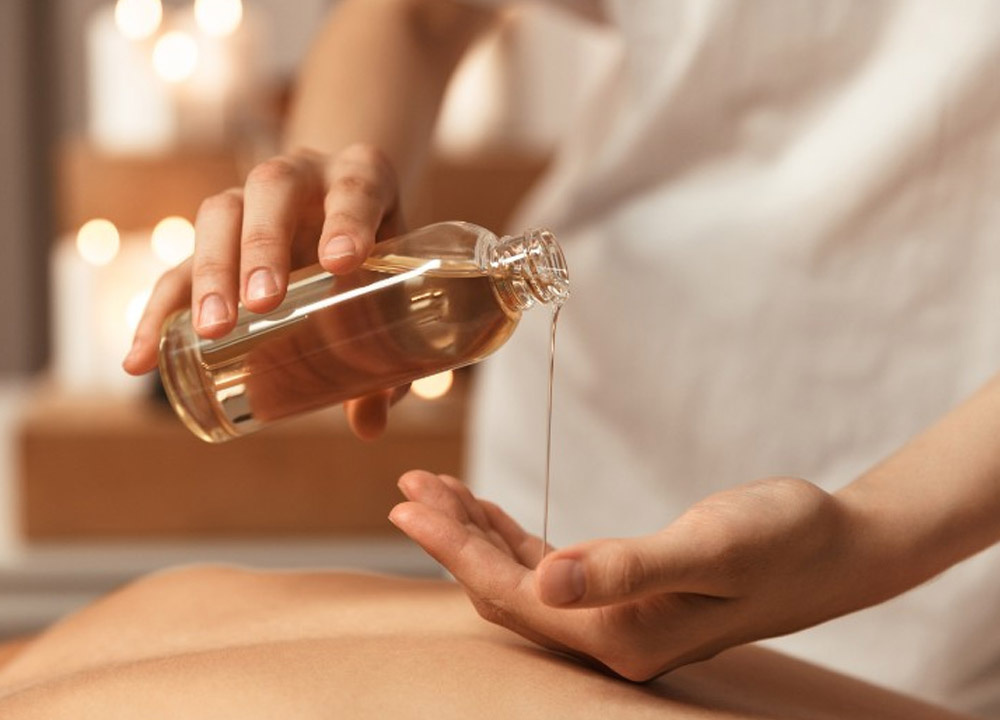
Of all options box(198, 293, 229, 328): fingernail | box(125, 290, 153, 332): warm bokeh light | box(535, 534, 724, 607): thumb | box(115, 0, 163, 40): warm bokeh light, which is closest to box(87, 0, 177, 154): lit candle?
box(115, 0, 163, 40): warm bokeh light

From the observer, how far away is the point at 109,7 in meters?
2.63

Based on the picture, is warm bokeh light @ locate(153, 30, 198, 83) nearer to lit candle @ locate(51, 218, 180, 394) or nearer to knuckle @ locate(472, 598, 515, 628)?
lit candle @ locate(51, 218, 180, 394)

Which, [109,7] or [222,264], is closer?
[222,264]

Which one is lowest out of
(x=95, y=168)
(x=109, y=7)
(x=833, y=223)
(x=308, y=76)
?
(x=833, y=223)

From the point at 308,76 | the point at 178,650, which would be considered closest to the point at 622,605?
the point at 178,650

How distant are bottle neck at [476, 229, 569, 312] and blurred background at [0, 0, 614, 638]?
1.03 m

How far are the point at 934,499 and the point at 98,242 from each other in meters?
1.65

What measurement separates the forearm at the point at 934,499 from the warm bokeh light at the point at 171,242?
4.71ft

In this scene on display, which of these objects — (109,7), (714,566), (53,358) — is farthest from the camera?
(53,358)

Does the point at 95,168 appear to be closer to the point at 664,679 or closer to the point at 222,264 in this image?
the point at 222,264

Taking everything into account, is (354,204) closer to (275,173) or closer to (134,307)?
(275,173)

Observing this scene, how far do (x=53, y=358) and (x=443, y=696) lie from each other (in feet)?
8.05

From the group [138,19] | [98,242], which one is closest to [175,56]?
[138,19]

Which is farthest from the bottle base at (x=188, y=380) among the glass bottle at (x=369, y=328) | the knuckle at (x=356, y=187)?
the knuckle at (x=356, y=187)
